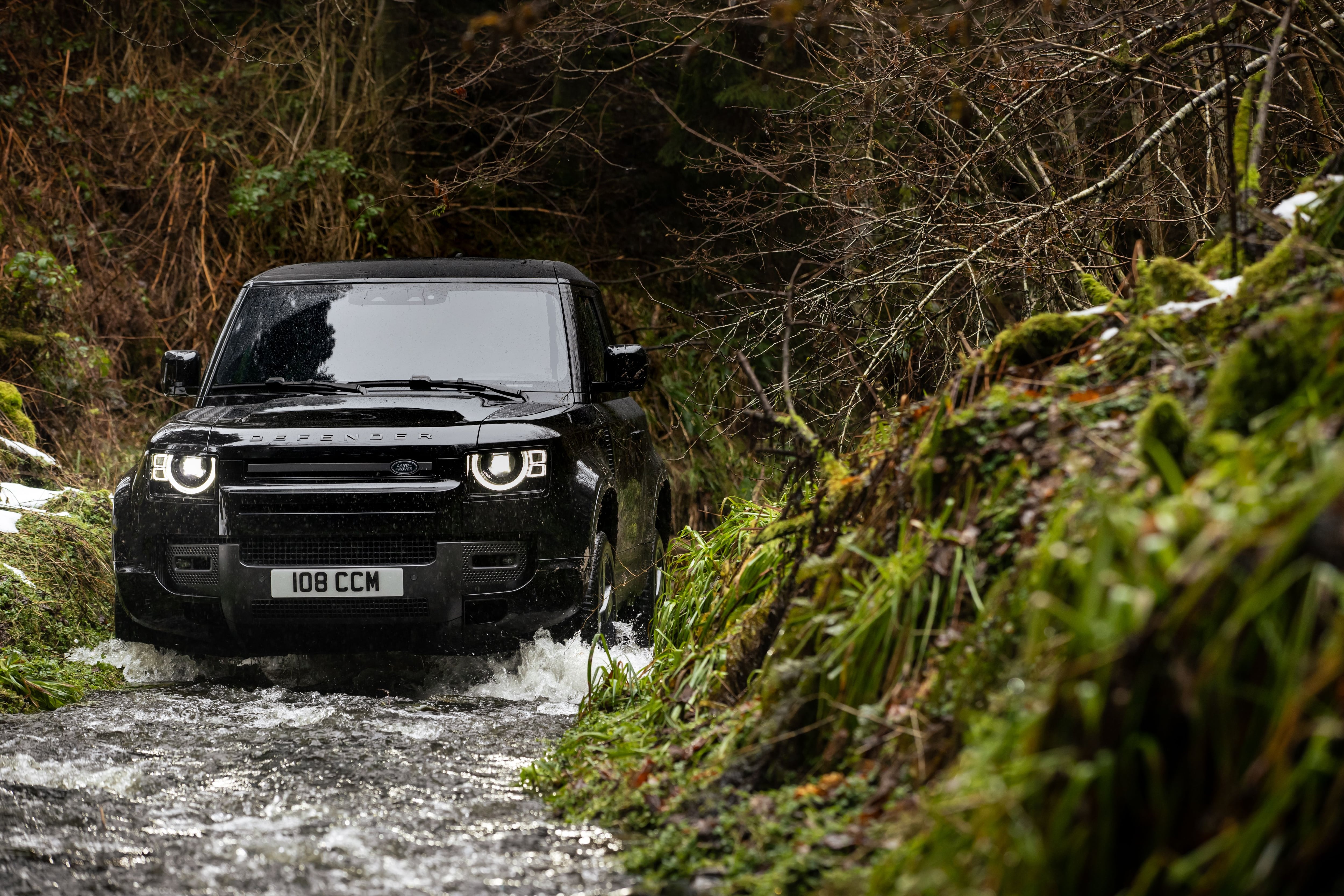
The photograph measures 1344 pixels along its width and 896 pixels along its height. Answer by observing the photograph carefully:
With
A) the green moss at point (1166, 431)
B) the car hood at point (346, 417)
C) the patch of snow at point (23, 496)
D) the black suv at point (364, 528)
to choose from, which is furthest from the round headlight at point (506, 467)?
the patch of snow at point (23, 496)

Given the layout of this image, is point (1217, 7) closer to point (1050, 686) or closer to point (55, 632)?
point (1050, 686)

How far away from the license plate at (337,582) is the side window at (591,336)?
172cm

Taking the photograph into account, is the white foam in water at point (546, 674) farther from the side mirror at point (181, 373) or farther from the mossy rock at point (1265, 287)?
the mossy rock at point (1265, 287)

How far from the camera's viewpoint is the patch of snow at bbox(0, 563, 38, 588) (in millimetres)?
7133

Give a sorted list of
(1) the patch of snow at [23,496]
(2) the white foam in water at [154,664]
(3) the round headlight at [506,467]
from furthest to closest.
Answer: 1. (1) the patch of snow at [23,496]
2. (2) the white foam in water at [154,664]
3. (3) the round headlight at [506,467]

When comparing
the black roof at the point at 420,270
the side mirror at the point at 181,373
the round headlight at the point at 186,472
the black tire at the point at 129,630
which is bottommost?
the black tire at the point at 129,630

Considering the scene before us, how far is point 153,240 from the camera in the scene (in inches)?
543

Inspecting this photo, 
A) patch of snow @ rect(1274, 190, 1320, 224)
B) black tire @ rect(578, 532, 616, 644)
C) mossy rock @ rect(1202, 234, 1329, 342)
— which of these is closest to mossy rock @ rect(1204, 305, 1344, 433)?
mossy rock @ rect(1202, 234, 1329, 342)

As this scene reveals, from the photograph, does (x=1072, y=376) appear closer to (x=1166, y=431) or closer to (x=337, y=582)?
(x=1166, y=431)

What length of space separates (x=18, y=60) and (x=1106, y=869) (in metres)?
14.6

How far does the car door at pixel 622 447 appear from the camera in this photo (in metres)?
6.80

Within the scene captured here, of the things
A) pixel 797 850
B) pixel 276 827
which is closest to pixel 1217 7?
pixel 797 850

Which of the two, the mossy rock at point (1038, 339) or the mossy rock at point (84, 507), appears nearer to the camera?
the mossy rock at point (1038, 339)

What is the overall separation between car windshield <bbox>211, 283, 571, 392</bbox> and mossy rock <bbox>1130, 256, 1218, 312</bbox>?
3.09 metres
